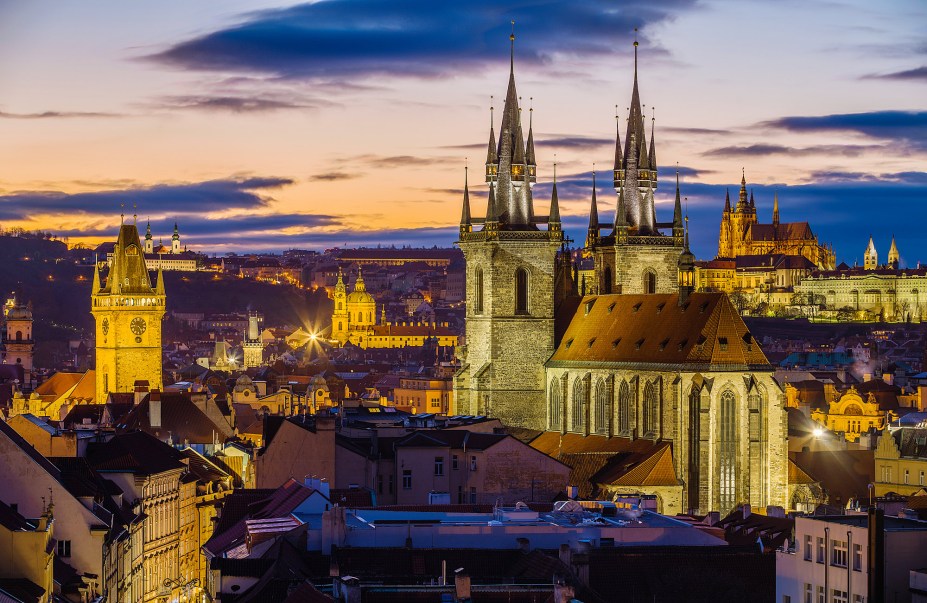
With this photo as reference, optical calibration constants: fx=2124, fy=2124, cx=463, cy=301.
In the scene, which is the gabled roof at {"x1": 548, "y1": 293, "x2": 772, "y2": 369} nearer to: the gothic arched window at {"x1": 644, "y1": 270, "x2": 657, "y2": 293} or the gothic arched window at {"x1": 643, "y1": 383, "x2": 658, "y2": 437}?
the gothic arched window at {"x1": 643, "y1": 383, "x2": 658, "y2": 437}

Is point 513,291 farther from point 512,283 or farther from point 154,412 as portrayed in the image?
point 154,412

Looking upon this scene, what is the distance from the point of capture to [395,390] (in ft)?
629

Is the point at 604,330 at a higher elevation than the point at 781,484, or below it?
higher

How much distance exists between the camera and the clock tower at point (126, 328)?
436 feet

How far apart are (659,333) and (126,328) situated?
2060 inches

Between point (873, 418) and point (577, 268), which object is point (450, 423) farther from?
point (873, 418)

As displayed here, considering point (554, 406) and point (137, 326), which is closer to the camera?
point (554, 406)

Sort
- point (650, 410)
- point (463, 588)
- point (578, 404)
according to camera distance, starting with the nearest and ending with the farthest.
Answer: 1. point (463, 588)
2. point (650, 410)
3. point (578, 404)

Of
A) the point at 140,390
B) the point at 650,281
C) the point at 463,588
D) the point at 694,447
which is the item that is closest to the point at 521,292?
the point at 650,281

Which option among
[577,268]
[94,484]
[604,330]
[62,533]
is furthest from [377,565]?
[577,268]

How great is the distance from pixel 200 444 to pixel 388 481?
2720 centimetres

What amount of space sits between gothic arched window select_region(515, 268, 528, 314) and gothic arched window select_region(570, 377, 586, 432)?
4.88m

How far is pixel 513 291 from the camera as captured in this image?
98.6 m

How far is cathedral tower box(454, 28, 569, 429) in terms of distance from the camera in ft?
323
